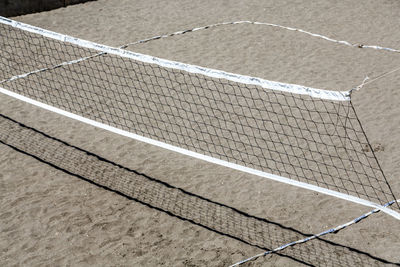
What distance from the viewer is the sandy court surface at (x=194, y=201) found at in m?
5.32

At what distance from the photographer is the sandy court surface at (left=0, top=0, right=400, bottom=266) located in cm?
532

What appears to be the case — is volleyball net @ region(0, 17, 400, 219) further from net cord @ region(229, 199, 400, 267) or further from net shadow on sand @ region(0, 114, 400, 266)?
net shadow on sand @ region(0, 114, 400, 266)

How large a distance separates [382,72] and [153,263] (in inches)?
258

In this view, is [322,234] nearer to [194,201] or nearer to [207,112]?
[194,201]

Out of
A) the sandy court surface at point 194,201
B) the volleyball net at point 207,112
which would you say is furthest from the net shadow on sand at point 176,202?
the volleyball net at point 207,112

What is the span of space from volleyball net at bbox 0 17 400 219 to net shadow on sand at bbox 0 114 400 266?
566 mm

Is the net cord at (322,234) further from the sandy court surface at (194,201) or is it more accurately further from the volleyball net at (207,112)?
the volleyball net at (207,112)

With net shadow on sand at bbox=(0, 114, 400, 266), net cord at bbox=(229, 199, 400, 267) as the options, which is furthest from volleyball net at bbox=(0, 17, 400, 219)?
net shadow on sand at bbox=(0, 114, 400, 266)

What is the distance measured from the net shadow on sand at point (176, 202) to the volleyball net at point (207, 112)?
57 cm

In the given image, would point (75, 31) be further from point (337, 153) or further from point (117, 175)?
point (337, 153)

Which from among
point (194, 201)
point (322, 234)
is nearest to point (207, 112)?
point (194, 201)

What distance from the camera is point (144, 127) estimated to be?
7988 millimetres

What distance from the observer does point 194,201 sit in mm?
6215

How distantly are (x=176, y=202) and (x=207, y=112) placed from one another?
8.51 ft
